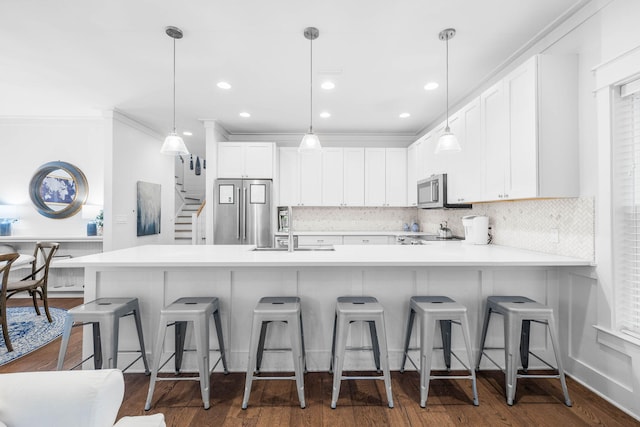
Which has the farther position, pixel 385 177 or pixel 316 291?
pixel 385 177

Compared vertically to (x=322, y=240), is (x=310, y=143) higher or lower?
higher

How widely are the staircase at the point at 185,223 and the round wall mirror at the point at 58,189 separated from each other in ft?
7.09

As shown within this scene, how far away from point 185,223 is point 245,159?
10.6ft

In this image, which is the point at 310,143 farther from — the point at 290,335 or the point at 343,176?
the point at 343,176

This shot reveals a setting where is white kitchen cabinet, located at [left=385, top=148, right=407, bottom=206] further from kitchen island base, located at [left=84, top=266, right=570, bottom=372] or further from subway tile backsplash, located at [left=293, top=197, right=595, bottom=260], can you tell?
kitchen island base, located at [left=84, top=266, right=570, bottom=372]

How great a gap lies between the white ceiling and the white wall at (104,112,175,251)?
0.50 m

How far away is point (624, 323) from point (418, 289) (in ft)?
4.11

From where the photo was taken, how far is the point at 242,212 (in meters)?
4.80

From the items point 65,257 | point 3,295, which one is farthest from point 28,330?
point 65,257

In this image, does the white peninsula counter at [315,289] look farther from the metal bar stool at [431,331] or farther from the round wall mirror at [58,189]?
the round wall mirror at [58,189]

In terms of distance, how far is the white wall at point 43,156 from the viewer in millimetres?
4793

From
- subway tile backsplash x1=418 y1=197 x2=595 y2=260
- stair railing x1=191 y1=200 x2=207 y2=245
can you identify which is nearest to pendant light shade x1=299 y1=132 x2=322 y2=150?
subway tile backsplash x1=418 y1=197 x2=595 y2=260

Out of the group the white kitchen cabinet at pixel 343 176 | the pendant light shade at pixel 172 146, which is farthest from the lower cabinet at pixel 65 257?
the white kitchen cabinet at pixel 343 176

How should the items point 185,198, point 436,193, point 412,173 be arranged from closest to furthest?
point 436,193 < point 412,173 < point 185,198
